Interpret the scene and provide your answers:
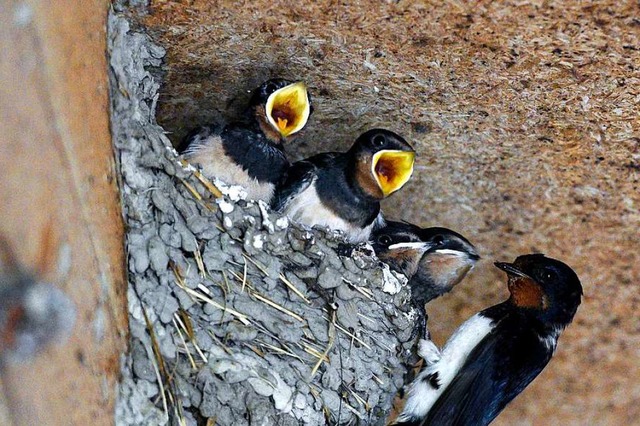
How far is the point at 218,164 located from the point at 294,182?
297 mm

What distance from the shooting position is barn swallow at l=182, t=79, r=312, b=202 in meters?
3.09

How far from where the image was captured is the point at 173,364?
270 cm

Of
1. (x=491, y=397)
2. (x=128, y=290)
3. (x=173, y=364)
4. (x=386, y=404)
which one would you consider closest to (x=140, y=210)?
(x=128, y=290)

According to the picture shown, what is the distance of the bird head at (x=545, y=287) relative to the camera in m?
3.51

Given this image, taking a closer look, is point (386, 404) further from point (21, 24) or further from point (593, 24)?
point (21, 24)

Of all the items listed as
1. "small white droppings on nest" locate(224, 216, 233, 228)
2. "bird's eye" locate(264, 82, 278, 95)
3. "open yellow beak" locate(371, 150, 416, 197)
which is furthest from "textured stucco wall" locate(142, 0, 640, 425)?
"small white droppings on nest" locate(224, 216, 233, 228)

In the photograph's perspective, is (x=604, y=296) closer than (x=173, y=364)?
No

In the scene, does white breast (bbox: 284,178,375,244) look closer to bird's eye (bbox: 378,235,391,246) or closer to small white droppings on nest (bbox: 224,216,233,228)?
bird's eye (bbox: 378,235,391,246)

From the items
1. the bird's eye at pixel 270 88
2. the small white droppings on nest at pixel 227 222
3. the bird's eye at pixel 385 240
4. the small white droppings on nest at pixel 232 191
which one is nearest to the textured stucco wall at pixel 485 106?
the bird's eye at pixel 270 88

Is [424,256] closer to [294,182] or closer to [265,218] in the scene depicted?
[294,182]

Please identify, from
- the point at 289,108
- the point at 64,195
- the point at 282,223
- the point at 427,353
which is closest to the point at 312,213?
the point at 282,223

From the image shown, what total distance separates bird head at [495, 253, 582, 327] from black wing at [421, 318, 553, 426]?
0.32 ft

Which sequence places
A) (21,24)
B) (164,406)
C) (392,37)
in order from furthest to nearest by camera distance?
(392,37) < (164,406) < (21,24)

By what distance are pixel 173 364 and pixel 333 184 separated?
86cm
